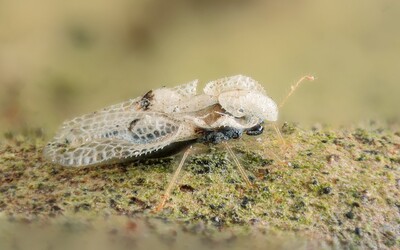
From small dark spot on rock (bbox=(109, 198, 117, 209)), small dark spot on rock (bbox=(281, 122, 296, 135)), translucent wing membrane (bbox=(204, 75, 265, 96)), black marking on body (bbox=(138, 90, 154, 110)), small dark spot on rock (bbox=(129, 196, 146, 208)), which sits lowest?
small dark spot on rock (bbox=(109, 198, 117, 209))

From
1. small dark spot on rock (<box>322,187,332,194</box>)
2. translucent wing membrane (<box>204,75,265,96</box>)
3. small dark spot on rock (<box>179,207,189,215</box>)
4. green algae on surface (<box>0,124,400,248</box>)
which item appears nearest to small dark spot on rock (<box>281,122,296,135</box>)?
green algae on surface (<box>0,124,400,248</box>)

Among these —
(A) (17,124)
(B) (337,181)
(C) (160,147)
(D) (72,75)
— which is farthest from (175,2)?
(B) (337,181)

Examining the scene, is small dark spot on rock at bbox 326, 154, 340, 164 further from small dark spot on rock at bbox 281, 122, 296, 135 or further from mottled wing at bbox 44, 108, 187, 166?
mottled wing at bbox 44, 108, 187, 166

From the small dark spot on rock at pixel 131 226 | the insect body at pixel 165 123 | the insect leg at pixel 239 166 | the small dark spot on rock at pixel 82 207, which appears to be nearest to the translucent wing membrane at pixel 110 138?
the insect body at pixel 165 123

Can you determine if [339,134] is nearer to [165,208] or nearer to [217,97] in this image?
[217,97]

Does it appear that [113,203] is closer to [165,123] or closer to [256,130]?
[165,123]

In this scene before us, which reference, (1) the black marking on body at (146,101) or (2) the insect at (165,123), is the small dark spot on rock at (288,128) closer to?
(2) the insect at (165,123)

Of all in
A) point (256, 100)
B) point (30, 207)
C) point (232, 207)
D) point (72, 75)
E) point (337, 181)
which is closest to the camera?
point (30, 207)

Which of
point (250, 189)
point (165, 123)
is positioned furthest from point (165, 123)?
point (250, 189)
